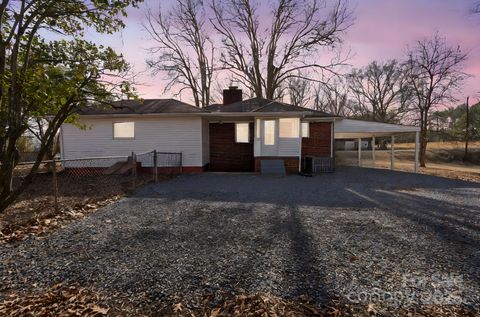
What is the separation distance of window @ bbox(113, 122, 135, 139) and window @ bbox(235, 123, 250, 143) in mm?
5552

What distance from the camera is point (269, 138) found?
12.3m

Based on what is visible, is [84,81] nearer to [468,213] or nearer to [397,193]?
[468,213]

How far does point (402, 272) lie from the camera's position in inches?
114

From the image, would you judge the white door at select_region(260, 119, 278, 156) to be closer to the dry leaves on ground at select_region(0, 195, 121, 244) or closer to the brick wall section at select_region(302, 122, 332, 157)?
the brick wall section at select_region(302, 122, 332, 157)

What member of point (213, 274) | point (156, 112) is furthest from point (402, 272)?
point (156, 112)

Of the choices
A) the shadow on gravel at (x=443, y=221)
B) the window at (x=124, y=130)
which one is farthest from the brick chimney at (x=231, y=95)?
the shadow on gravel at (x=443, y=221)

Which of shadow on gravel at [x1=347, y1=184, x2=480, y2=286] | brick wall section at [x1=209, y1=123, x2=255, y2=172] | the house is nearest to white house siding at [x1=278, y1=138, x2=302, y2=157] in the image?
the house

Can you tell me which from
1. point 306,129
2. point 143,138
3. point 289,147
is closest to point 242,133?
point 289,147

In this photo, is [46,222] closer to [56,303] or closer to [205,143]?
[56,303]

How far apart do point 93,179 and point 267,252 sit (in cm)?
968

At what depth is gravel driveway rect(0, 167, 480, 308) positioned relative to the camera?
2.62m

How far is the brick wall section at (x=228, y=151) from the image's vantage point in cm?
1448

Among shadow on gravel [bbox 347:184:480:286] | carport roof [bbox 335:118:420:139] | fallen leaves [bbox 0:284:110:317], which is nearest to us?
fallen leaves [bbox 0:284:110:317]

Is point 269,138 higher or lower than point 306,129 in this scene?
lower
